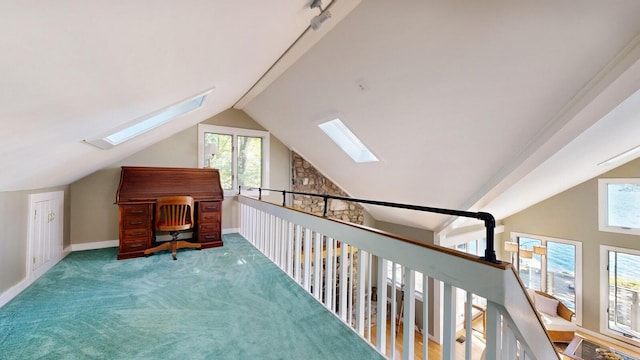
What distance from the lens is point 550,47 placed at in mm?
1740

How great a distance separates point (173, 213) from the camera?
3.35m

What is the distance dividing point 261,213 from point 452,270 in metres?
2.85

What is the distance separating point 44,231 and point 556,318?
8704mm

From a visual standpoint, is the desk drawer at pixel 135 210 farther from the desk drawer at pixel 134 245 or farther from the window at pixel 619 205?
the window at pixel 619 205

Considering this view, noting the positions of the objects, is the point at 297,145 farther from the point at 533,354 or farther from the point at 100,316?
the point at 533,354

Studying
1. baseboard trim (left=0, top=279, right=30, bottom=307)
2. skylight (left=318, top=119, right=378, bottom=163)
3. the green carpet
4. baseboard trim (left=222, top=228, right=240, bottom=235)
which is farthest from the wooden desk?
skylight (left=318, top=119, right=378, bottom=163)

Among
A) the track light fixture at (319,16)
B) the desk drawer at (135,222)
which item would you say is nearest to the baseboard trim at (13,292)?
the desk drawer at (135,222)

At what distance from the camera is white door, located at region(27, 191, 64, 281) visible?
8.24ft

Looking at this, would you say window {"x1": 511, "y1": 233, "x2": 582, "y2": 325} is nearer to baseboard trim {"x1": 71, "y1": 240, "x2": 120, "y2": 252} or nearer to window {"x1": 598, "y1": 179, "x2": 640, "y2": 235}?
window {"x1": 598, "y1": 179, "x2": 640, "y2": 235}

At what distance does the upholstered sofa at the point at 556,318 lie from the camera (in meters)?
4.71

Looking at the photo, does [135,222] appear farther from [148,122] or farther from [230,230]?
[230,230]

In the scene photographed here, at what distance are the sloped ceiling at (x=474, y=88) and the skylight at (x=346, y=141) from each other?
28 cm

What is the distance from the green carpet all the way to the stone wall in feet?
9.45

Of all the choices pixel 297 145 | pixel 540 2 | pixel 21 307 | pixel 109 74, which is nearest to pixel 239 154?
pixel 297 145
